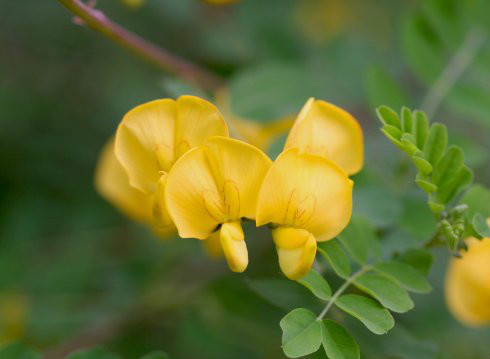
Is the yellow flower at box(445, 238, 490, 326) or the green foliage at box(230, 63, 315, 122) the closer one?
the yellow flower at box(445, 238, 490, 326)

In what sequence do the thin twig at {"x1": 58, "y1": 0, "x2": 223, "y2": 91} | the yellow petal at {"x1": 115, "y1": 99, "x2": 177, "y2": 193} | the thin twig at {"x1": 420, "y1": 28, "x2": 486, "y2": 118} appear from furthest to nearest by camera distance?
the thin twig at {"x1": 420, "y1": 28, "x2": 486, "y2": 118} < the thin twig at {"x1": 58, "y1": 0, "x2": 223, "y2": 91} < the yellow petal at {"x1": 115, "y1": 99, "x2": 177, "y2": 193}

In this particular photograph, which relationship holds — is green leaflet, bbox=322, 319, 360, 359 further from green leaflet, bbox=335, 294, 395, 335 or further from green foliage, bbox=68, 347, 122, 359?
green foliage, bbox=68, 347, 122, 359

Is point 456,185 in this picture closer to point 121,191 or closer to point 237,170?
point 237,170

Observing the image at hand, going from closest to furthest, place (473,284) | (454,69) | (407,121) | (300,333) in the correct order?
(300,333) → (407,121) → (473,284) → (454,69)

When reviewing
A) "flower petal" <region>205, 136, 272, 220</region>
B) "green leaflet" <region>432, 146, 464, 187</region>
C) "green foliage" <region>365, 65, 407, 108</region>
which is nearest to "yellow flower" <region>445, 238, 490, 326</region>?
"green leaflet" <region>432, 146, 464, 187</region>

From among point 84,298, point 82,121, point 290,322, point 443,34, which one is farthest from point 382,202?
point 82,121

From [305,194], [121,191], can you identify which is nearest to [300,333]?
[305,194]

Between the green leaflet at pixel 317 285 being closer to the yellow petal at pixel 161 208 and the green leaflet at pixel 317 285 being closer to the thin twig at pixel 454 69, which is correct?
the yellow petal at pixel 161 208

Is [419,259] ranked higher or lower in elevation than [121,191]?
higher
